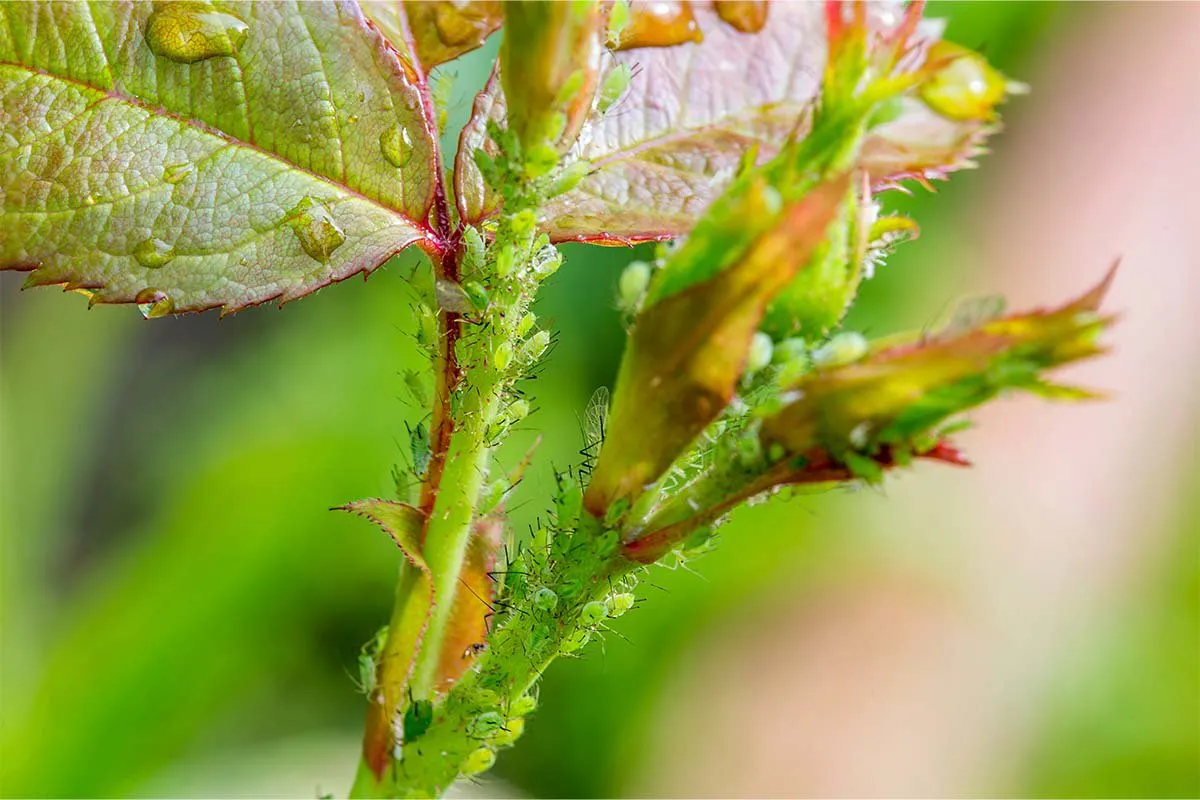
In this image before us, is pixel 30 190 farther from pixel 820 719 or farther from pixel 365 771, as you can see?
pixel 820 719

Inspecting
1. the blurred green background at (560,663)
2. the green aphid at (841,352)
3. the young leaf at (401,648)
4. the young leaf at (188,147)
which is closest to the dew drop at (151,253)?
the young leaf at (188,147)

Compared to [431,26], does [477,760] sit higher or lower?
lower

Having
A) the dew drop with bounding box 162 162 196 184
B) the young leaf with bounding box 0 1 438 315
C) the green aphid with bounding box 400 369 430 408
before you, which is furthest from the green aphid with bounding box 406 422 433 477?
the dew drop with bounding box 162 162 196 184

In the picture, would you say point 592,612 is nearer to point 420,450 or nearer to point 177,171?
point 420,450

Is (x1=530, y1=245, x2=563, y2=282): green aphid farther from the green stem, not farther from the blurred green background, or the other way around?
the blurred green background

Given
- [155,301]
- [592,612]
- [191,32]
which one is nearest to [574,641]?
[592,612]

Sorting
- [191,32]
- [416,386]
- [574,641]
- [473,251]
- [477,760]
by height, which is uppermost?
[191,32]
